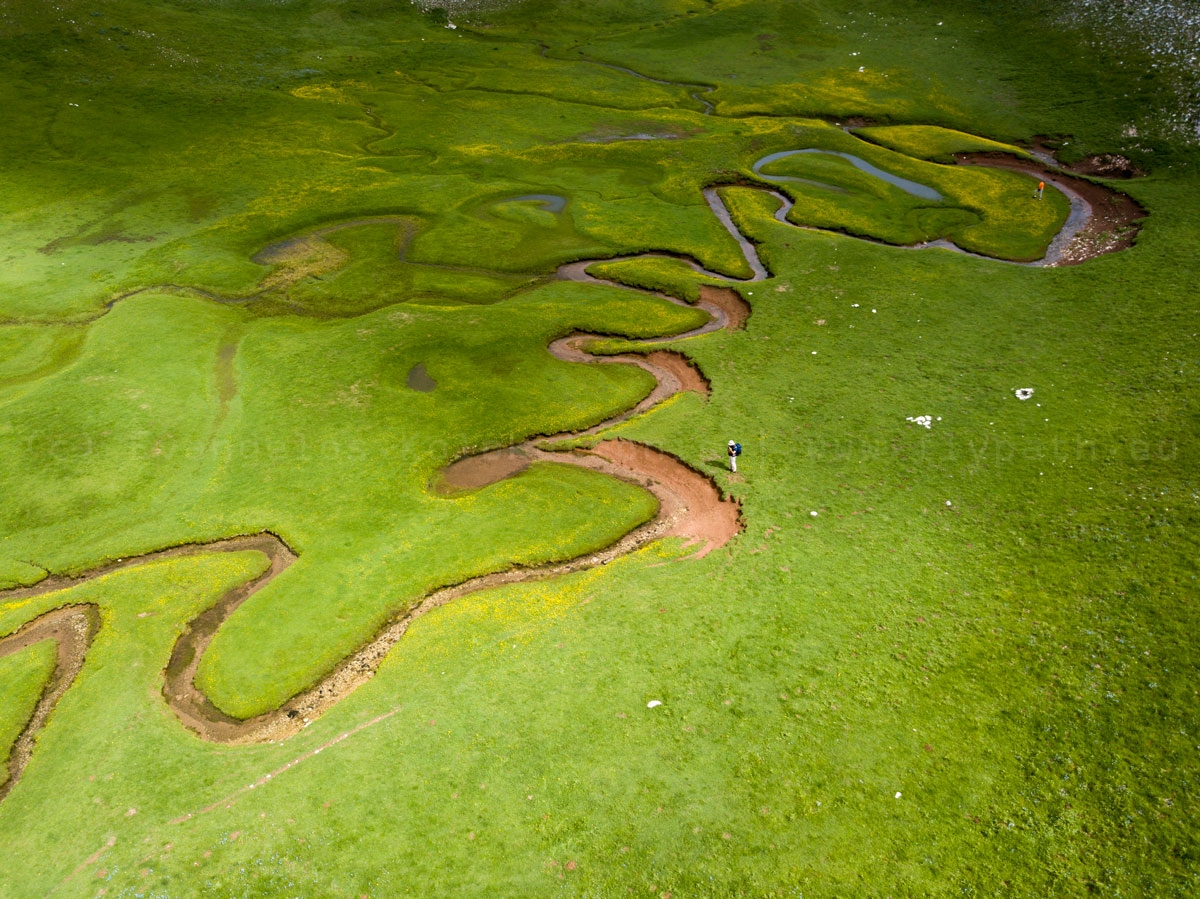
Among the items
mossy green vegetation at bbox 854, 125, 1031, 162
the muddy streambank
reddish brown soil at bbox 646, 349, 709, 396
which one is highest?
mossy green vegetation at bbox 854, 125, 1031, 162

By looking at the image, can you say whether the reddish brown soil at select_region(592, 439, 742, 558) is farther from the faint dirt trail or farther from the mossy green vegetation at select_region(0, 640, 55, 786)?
the mossy green vegetation at select_region(0, 640, 55, 786)

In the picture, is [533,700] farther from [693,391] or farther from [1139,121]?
[1139,121]

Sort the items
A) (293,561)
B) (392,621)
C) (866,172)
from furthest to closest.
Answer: (866,172)
(293,561)
(392,621)

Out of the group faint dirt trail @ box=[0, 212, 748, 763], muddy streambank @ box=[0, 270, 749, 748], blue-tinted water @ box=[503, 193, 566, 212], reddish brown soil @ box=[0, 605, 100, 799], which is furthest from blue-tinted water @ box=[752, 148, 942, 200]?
reddish brown soil @ box=[0, 605, 100, 799]

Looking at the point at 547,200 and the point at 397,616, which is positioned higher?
the point at 547,200

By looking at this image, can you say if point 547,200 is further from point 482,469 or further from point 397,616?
point 397,616

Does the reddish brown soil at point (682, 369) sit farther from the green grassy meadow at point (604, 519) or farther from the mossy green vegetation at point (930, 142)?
the mossy green vegetation at point (930, 142)

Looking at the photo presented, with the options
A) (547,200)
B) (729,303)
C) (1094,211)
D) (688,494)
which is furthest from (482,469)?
(1094,211)
